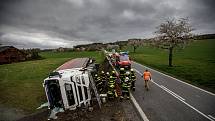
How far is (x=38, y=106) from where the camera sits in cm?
1675

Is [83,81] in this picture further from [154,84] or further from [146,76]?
[154,84]

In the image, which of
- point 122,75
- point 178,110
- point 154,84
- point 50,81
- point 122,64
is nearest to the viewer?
point 178,110

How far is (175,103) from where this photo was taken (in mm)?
15180

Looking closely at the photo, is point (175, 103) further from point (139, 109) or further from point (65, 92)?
point (65, 92)

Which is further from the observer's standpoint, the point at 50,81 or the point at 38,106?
the point at 38,106

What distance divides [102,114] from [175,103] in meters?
5.24

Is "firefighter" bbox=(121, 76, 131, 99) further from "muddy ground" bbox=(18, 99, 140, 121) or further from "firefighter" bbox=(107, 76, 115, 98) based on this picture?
"muddy ground" bbox=(18, 99, 140, 121)

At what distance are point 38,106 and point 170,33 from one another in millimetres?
29945

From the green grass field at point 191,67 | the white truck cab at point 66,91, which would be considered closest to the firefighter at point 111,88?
the white truck cab at point 66,91

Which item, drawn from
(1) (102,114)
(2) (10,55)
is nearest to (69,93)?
(1) (102,114)

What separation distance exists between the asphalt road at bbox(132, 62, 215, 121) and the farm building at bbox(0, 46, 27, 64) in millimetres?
41273

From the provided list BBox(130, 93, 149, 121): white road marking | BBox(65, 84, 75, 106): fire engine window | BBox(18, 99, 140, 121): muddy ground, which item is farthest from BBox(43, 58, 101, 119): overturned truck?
BBox(130, 93, 149, 121): white road marking

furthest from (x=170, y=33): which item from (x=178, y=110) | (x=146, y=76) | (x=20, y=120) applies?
(x=20, y=120)

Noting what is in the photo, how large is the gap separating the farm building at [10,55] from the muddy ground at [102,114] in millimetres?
42216
